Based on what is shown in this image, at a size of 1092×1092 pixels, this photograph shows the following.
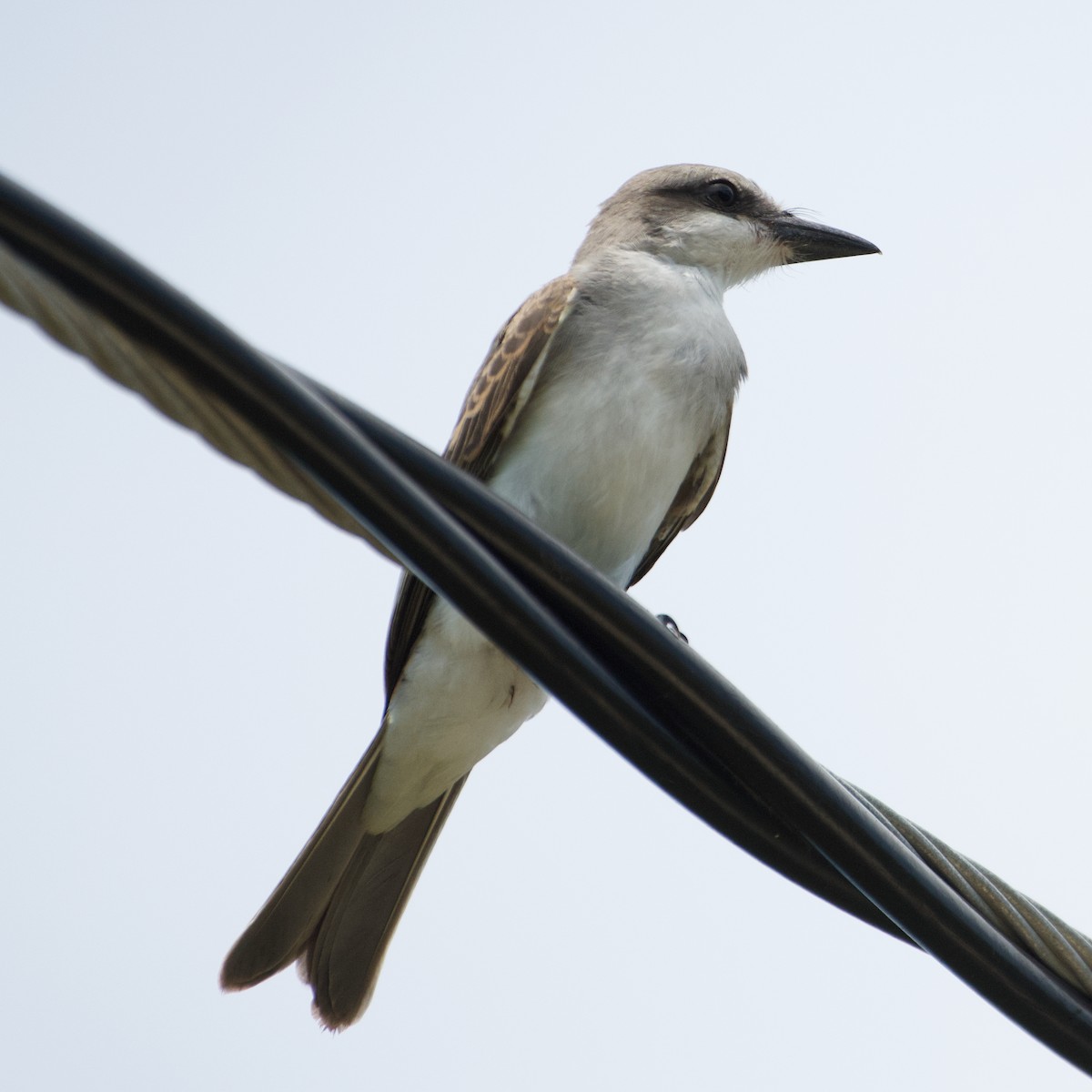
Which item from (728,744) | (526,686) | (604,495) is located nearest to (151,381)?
(728,744)

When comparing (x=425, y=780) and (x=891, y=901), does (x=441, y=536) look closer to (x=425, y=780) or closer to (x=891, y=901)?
(x=891, y=901)

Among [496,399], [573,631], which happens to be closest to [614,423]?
[496,399]

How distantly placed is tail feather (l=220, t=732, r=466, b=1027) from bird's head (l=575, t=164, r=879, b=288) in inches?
81.6

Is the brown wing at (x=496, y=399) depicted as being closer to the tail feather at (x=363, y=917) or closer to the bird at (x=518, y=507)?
the bird at (x=518, y=507)

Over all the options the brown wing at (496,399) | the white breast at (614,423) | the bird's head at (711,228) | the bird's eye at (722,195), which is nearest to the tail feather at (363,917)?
the brown wing at (496,399)

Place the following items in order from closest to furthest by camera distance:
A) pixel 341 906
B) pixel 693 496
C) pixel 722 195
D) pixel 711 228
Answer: pixel 341 906
pixel 693 496
pixel 711 228
pixel 722 195

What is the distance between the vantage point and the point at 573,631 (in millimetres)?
2338

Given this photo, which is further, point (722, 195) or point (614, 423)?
point (722, 195)

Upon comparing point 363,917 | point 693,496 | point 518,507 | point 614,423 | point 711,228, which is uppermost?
point 711,228

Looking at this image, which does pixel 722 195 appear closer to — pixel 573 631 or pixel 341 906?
pixel 341 906

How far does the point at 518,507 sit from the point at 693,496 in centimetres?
97

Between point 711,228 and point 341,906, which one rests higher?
point 711,228

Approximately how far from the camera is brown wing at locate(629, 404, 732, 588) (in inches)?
198

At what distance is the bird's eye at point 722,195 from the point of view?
5969 mm
